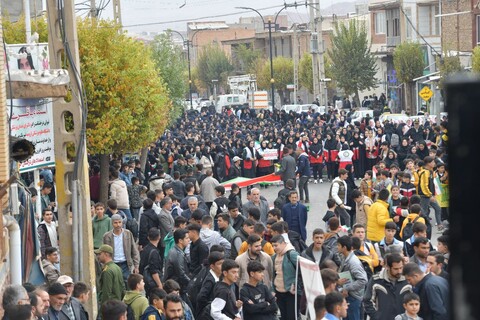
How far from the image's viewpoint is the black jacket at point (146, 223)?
15.2 m

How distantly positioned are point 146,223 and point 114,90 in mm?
7948

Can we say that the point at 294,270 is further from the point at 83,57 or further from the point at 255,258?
the point at 83,57

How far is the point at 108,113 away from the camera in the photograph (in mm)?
22375

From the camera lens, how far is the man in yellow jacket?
14234 mm

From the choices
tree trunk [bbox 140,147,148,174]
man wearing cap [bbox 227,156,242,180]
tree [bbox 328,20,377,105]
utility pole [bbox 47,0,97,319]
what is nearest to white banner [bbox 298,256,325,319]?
utility pole [bbox 47,0,97,319]

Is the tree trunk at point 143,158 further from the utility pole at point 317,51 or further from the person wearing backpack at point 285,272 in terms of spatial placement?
the utility pole at point 317,51

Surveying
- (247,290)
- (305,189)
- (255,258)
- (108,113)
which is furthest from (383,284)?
(305,189)

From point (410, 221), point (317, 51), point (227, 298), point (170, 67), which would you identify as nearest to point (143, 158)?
point (410, 221)

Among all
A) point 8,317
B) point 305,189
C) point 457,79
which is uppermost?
point 457,79

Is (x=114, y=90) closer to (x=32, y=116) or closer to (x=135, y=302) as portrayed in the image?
(x=32, y=116)

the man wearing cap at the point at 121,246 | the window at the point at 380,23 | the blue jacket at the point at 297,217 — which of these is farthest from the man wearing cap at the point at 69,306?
the window at the point at 380,23

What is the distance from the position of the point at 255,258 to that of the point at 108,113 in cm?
1203

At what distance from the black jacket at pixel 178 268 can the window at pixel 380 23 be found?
2746 inches

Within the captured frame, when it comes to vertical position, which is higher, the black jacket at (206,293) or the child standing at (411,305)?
the child standing at (411,305)
